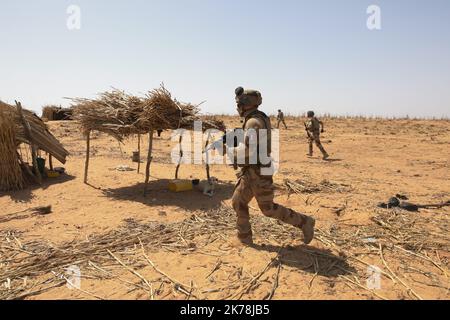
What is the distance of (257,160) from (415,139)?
Result: 629 inches

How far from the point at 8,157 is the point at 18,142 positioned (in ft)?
1.59

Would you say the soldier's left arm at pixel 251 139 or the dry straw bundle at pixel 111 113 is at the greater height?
the dry straw bundle at pixel 111 113

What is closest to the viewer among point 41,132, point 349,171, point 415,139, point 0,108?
point 0,108

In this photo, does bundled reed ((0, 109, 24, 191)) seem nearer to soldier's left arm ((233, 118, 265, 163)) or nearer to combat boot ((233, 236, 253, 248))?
combat boot ((233, 236, 253, 248))

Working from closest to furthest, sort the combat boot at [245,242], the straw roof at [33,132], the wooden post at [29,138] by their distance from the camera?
the combat boot at [245,242] → the straw roof at [33,132] → the wooden post at [29,138]

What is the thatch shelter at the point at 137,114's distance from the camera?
7301 millimetres

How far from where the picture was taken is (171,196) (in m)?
7.71

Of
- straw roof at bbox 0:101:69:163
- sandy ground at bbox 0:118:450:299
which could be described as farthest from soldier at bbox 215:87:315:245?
straw roof at bbox 0:101:69:163

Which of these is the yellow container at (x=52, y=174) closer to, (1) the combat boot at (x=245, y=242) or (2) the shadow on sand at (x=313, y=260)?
(1) the combat boot at (x=245, y=242)

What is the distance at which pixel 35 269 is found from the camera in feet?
14.1

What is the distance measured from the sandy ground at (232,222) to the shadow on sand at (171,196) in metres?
0.02

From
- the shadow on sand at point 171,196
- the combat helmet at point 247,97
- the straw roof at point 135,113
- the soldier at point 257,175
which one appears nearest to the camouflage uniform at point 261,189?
the soldier at point 257,175
